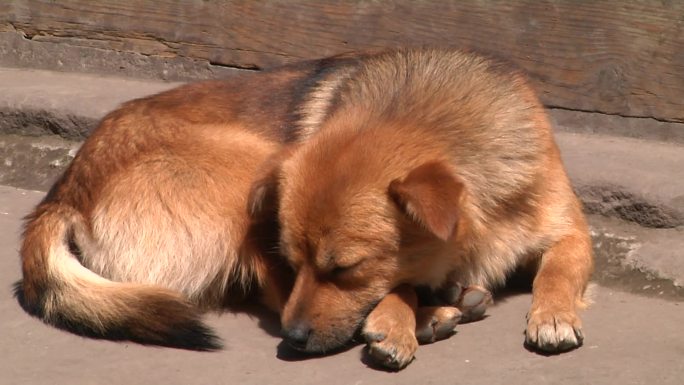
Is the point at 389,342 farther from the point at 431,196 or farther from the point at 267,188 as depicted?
the point at 267,188

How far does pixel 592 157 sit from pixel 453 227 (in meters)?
2.01

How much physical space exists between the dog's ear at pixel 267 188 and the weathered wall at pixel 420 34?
2.05 metres

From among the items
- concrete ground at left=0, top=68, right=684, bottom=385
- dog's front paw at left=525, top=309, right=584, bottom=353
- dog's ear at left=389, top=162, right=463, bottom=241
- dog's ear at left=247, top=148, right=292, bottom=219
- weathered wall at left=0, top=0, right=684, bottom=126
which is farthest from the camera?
weathered wall at left=0, top=0, right=684, bottom=126

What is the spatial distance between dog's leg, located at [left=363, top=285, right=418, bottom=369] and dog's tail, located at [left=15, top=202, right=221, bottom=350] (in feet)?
2.23

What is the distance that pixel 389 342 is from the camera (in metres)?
4.06

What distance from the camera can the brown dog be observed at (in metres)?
4.07

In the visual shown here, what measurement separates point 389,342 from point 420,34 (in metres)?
2.78

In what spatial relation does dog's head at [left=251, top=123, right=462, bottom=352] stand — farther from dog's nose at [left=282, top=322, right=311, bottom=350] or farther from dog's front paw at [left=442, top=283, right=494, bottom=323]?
dog's front paw at [left=442, top=283, right=494, bottom=323]

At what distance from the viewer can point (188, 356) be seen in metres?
4.28

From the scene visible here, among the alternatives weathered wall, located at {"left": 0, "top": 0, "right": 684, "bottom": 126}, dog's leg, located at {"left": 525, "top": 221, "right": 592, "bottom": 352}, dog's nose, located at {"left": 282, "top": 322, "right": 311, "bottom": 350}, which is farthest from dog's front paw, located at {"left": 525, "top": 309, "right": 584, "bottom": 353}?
weathered wall, located at {"left": 0, "top": 0, "right": 684, "bottom": 126}

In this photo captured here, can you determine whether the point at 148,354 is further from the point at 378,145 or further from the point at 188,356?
the point at 378,145

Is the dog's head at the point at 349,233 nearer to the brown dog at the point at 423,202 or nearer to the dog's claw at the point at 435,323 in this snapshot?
the brown dog at the point at 423,202

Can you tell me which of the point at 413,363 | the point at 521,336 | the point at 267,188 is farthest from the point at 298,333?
the point at 521,336

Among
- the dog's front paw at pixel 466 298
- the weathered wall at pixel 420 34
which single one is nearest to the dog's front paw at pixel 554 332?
the dog's front paw at pixel 466 298
